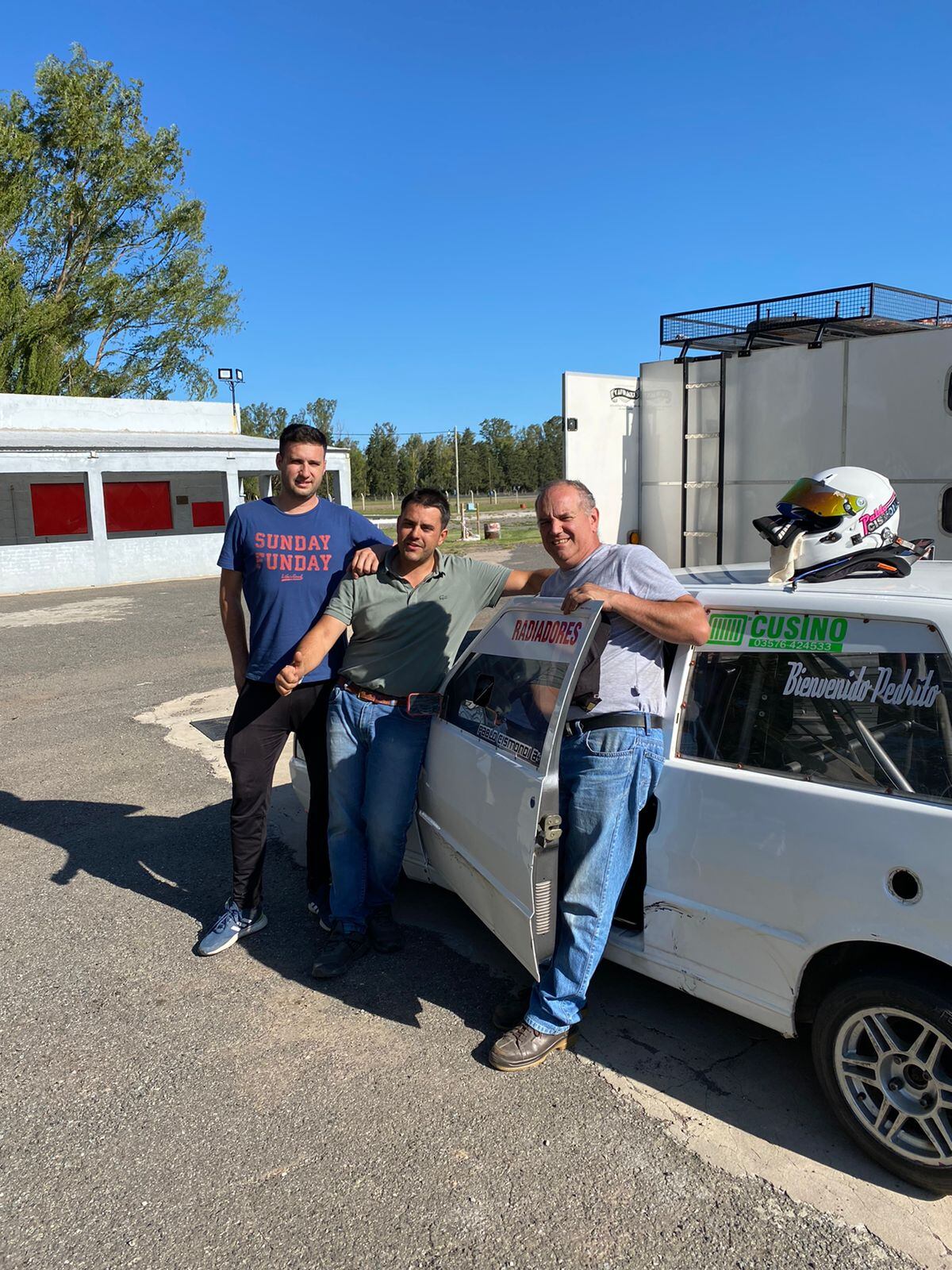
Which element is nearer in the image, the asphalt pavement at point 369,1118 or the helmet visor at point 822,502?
the asphalt pavement at point 369,1118

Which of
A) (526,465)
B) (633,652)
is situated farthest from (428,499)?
(526,465)

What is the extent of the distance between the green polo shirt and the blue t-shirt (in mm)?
177

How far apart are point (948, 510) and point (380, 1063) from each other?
4.64 m

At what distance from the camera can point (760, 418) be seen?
6.46 m

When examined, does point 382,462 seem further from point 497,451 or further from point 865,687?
point 865,687

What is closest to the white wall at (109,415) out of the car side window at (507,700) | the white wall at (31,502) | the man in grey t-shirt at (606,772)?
the white wall at (31,502)

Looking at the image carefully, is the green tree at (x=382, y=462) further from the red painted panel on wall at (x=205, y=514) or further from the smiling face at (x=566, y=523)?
the smiling face at (x=566, y=523)

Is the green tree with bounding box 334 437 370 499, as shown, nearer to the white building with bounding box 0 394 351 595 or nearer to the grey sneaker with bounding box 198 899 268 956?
the white building with bounding box 0 394 351 595

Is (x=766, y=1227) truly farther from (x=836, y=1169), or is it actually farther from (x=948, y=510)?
(x=948, y=510)

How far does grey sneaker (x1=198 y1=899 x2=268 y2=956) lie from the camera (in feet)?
12.5

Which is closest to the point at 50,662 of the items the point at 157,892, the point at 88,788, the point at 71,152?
the point at 88,788

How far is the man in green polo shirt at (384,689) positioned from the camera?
3.55 metres

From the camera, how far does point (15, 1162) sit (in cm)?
261

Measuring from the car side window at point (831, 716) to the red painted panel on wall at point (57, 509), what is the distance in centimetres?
2382
